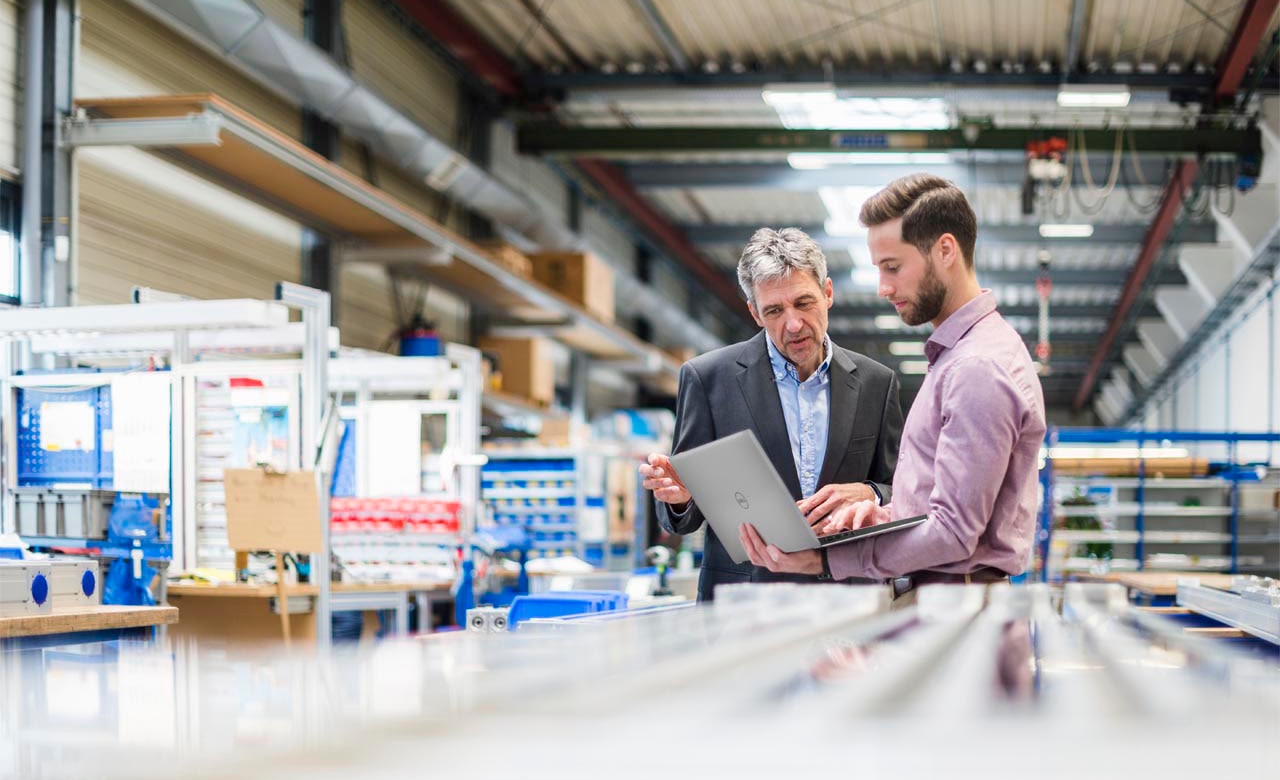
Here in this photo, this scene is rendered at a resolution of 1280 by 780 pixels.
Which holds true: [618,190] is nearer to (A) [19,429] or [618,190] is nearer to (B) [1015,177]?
(B) [1015,177]

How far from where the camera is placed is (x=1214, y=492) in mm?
10875

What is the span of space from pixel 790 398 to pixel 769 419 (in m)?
0.09

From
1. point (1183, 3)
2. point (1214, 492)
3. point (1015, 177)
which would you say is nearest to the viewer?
point (1183, 3)

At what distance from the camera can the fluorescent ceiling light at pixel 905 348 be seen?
24.1 meters

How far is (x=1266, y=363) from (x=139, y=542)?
1234 centimetres

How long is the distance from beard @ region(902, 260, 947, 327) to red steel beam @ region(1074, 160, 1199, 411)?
402 inches

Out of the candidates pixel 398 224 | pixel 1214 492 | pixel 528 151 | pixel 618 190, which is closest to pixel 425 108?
pixel 528 151

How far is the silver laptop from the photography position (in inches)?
75.7

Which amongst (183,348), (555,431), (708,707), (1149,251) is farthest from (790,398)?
(1149,251)

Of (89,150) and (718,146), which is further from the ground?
(718,146)

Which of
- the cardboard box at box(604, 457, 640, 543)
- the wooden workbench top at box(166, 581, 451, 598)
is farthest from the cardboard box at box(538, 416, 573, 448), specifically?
the wooden workbench top at box(166, 581, 451, 598)

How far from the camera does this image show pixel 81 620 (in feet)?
12.2

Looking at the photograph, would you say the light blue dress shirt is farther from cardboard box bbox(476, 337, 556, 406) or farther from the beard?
cardboard box bbox(476, 337, 556, 406)

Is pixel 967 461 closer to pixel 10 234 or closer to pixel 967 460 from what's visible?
pixel 967 460
